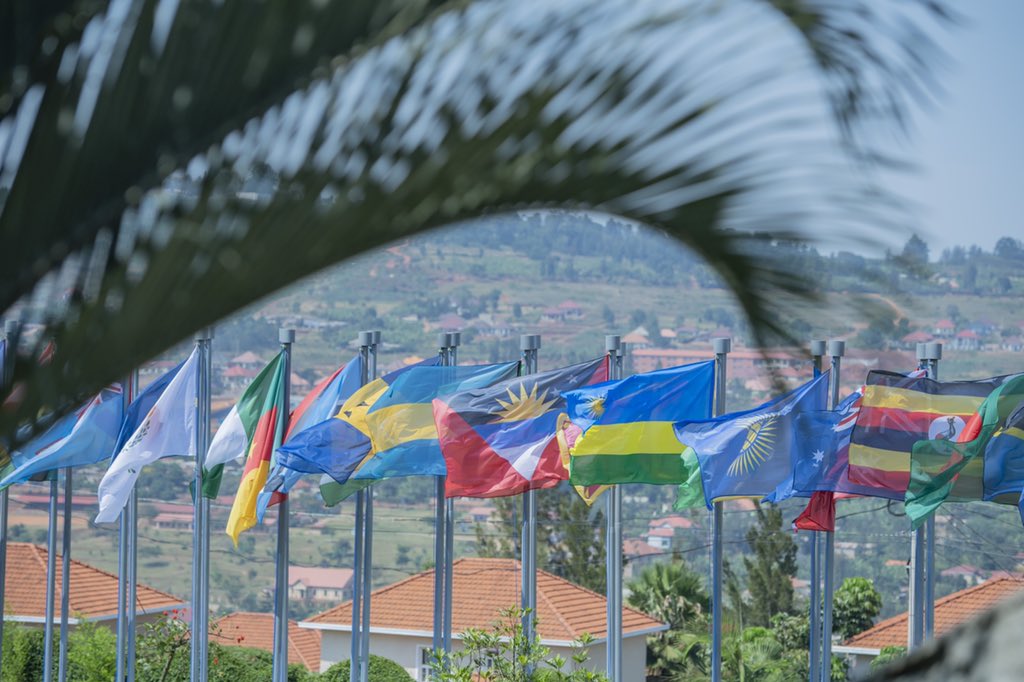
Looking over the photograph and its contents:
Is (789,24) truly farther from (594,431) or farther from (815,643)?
(815,643)

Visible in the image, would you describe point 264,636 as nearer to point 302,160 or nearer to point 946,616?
point 946,616

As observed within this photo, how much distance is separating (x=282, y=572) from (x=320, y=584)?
262 ft

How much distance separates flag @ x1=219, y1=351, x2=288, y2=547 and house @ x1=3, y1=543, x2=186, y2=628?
15624 millimetres

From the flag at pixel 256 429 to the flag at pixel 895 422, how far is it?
723cm

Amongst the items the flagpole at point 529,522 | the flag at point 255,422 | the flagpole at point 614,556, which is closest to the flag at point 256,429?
the flag at point 255,422

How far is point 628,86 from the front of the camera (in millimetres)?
2381

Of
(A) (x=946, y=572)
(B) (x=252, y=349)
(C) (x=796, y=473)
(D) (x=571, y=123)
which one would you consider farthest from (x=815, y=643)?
(B) (x=252, y=349)

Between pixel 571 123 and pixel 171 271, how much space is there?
805 millimetres

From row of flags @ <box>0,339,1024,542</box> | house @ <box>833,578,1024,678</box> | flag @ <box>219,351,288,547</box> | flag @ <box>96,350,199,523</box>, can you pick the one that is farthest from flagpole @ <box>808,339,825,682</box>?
house @ <box>833,578,1024,678</box>

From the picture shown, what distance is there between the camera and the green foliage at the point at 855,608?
128ft

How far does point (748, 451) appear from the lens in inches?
566

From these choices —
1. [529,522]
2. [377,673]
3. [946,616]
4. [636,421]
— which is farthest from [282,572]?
Result: [946,616]

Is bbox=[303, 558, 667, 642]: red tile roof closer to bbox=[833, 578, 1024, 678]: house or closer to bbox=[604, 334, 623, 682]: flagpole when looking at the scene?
bbox=[833, 578, 1024, 678]: house

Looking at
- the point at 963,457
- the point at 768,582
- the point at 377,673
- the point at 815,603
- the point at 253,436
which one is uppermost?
the point at 963,457
